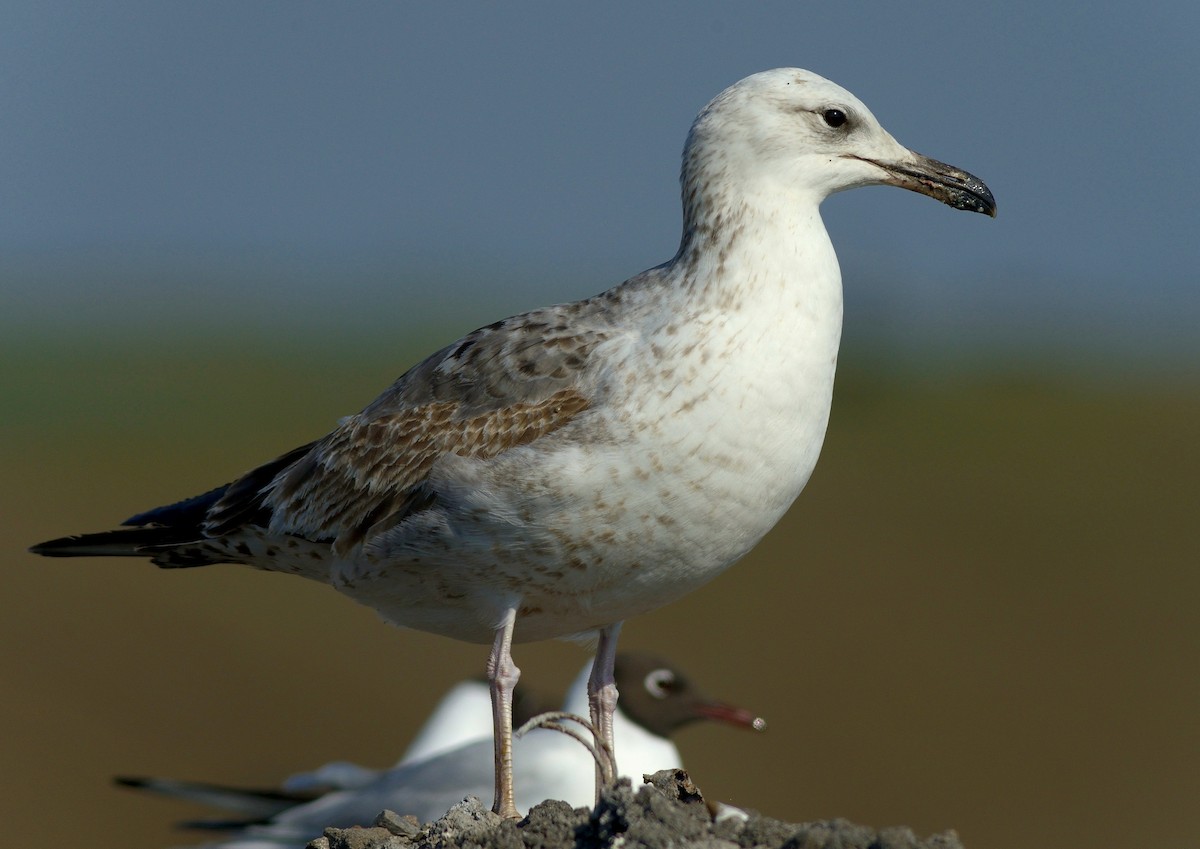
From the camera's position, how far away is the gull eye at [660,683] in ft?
44.1

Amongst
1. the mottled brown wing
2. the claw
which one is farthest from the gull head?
the claw

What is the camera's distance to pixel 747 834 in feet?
17.8

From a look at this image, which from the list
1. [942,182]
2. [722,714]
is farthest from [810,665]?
[942,182]

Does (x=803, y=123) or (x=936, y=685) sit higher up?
(x=803, y=123)

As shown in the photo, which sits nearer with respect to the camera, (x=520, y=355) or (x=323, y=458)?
(x=520, y=355)

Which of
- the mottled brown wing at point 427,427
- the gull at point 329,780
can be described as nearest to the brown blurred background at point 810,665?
the gull at point 329,780

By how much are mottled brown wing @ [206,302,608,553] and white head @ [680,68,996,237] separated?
790 millimetres

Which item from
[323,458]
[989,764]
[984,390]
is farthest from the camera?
[984,390]

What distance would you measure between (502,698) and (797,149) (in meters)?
2.52

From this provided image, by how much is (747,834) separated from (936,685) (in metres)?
17.0

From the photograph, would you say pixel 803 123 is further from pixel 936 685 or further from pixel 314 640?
pixel 314 640

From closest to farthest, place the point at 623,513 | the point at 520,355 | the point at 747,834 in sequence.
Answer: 1. the point at 747,834
2. the point at 623,513
3. the point at 520,355

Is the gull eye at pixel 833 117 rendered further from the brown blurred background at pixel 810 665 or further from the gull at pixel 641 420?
the brown blurred background at pixel 810 665

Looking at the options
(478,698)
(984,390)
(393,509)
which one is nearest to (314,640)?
(478,698)
